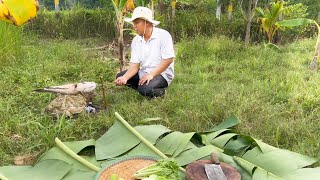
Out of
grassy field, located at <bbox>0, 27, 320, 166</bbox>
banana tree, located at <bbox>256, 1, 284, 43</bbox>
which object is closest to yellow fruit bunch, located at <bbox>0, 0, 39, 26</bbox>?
grassy field, located at <bbox>0, 27, 320, 166</bbox>

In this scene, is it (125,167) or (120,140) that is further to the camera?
(120,140)

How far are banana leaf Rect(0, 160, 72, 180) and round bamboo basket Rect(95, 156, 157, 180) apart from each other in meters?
0.31

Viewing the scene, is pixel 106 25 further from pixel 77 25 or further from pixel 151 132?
pixel 151 132

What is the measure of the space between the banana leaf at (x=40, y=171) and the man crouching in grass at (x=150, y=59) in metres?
1.46

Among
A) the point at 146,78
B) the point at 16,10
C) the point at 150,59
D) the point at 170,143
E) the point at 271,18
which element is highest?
the point at 16,10

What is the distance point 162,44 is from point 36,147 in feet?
5.76

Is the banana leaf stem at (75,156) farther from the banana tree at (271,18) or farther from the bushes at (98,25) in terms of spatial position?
the bushes at (98,25)

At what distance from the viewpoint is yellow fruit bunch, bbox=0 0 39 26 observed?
1.43 metres

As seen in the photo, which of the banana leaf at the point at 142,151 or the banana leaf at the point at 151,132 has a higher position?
the banana leaf at the point at 151,132

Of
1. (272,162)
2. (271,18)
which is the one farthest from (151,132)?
(271,18)

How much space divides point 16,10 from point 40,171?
5.79ft

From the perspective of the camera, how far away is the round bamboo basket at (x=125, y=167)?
2763 millimetres

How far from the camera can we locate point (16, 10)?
4.73 ft

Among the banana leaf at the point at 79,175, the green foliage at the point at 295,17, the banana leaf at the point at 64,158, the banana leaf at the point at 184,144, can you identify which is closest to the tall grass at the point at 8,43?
the banana leaf at the point at 64,158
